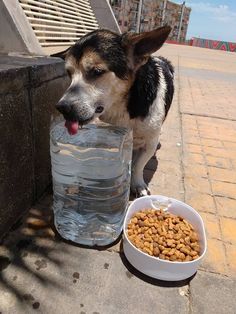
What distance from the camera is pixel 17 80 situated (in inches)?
83.0

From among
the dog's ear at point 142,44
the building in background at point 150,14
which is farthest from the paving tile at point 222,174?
the building in background at point 150,14

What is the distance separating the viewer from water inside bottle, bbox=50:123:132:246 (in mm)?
2562

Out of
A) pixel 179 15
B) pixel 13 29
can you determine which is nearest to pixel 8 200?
pixel 13 29

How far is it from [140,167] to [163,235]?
3.19ft

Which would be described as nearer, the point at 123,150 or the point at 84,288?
the point at 84,288

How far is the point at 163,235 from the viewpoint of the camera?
A: 2.25 meters

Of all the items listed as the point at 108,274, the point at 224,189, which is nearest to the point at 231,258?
the point at 108,274

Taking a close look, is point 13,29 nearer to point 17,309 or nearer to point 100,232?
point 100,232

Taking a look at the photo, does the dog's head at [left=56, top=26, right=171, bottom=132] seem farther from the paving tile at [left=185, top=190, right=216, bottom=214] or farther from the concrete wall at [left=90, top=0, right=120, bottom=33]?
the concrete wall at [left=90, top=0, right=120, bottom=33]

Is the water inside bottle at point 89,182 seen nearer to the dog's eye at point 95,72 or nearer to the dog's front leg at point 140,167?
the dog's front leg at point 140,167

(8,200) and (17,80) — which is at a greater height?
(17,80)

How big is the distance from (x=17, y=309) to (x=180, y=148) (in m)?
3.01

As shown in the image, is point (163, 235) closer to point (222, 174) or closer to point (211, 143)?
point (222, 174)

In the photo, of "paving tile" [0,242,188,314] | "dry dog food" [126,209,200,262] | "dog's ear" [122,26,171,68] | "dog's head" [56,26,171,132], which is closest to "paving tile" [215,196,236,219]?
"dry dog food" [126,209,200,262]
